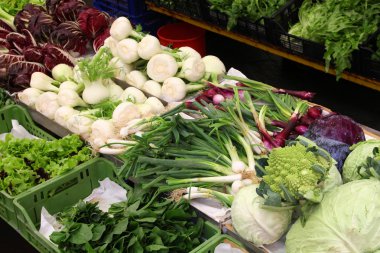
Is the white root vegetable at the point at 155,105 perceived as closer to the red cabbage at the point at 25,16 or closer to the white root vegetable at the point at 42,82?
the white root vegetable at the point at 42,82

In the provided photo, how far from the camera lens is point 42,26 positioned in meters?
3.69

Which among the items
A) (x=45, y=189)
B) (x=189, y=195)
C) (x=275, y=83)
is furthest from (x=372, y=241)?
(x=275, y=83)

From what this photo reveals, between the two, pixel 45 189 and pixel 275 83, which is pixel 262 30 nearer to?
pixel 275 83

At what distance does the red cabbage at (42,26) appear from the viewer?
3682 millimetres

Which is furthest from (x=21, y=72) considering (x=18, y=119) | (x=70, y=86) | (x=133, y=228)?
(x=133, y=228)

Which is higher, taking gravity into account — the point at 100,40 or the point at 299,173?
the point at 299,173

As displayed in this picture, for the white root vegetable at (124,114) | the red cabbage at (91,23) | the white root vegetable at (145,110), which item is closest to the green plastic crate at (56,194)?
the white root vegetable at (124,114)

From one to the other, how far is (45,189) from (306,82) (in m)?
2.91

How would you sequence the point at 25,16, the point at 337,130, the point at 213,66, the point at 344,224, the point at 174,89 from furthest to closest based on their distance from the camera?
the point at 25,16, the point at 213,66, the point at 174,89, the point at 337,130, the point at 344,224

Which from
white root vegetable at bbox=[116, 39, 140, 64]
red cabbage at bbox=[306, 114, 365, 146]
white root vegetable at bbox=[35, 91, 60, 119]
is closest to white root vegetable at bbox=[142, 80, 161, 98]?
white root vegetable at bbox=[116, 39, 140, 64]

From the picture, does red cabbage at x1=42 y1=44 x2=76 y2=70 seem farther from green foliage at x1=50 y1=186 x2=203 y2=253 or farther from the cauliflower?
the cauliflower

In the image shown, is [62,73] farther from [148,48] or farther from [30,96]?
[148,48]

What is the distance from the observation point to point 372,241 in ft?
5.01

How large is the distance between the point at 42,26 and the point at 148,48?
3.49 feet
